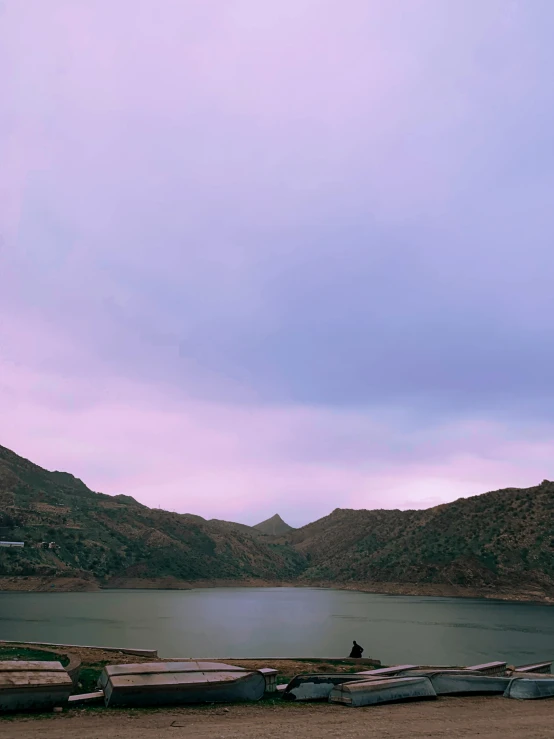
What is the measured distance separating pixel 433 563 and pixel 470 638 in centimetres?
7939

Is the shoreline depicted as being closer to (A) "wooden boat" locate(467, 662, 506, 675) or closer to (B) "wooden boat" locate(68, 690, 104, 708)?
(A) "wooden boat" locate(467, 662, 506, 675)

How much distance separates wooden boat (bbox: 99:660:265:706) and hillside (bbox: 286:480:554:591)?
102m

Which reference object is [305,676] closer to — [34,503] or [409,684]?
[409,684]

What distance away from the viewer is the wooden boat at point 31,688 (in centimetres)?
1052

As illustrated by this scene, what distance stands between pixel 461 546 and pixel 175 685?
117951mm

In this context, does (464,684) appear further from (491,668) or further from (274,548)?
(274,548)

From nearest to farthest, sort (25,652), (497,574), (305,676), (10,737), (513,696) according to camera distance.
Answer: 1. (10,737)
2. (305,676)
3. (513,696)
4. (25,652)
5. (497,574)

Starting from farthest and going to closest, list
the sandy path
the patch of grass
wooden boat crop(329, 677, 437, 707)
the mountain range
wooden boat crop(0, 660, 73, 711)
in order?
the mountain range, the patch of grass, wooden boat crop(329, 677, 437, 707), wooden boat crop(0, 660, 73, 711), the sandy path

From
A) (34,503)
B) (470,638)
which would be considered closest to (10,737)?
(470,638)

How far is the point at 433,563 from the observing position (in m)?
119

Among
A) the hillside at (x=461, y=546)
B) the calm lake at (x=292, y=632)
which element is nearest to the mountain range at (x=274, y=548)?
the hillside at (x=461, y=546)

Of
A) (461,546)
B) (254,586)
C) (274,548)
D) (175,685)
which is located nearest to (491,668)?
(175,685)

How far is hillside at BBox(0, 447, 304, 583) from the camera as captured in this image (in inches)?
4264

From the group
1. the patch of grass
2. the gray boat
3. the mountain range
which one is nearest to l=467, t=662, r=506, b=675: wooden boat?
the gray boat
